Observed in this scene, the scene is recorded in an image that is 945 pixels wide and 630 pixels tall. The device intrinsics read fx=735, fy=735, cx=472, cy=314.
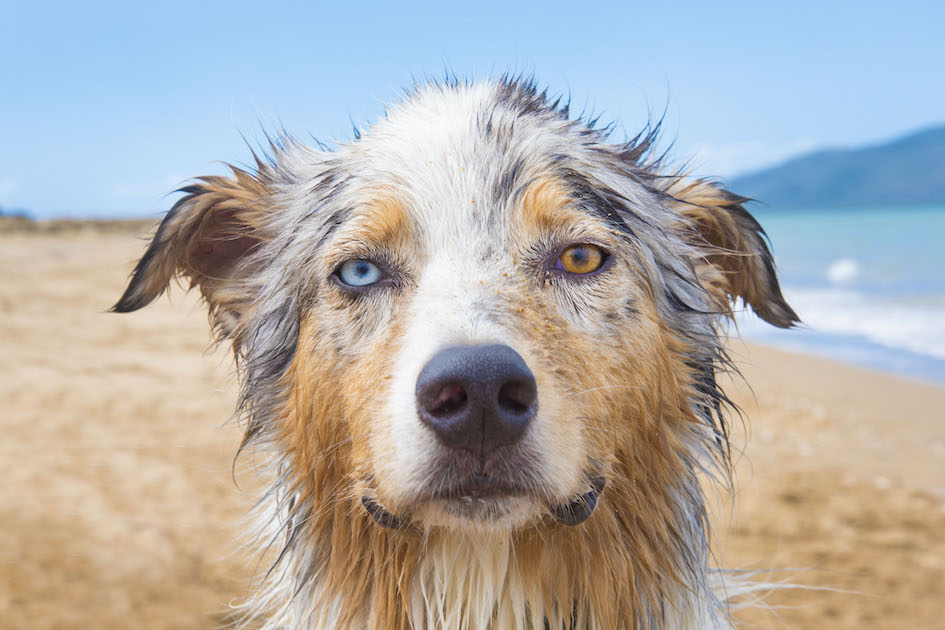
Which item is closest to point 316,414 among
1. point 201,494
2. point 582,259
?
point 582,259

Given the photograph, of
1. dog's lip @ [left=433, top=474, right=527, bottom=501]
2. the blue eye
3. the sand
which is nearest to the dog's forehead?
the blue eye

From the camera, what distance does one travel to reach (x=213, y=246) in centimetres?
316

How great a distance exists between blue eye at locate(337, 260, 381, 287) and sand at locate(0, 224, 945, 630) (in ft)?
3.21

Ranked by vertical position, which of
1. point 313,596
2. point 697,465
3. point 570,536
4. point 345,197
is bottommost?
point 313,596

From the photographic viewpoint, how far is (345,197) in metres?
2.68

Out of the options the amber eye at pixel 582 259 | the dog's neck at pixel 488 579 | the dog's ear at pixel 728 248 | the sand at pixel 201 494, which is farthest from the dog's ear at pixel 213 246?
the dog's ear at pixel 728 248

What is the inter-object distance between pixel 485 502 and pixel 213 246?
1.75m

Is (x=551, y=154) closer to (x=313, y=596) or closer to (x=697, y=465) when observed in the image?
(x=697, y=465)

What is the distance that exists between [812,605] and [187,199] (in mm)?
4481

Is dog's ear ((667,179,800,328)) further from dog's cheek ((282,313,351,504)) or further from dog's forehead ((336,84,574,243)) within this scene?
dog's cheek ((282,313,351,504))

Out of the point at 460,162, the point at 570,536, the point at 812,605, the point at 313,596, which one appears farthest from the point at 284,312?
the point at 812,605

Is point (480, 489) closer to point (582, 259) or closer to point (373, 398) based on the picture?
point (373, 398)

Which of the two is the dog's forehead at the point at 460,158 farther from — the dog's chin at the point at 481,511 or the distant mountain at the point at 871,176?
the distant mountain at the point at 871,176

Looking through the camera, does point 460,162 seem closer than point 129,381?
Yes
